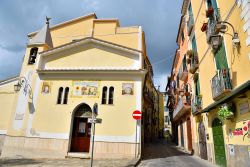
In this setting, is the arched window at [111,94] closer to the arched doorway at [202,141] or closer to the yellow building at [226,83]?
the yellow building at [226,83]

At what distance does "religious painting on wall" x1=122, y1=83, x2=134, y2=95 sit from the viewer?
13570mm

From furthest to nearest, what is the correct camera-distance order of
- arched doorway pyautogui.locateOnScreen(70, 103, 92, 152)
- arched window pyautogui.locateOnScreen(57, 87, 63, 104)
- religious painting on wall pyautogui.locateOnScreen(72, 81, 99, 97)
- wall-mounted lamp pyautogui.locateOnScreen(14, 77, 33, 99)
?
wall-mounted lamp pyautogui.locateOnScreen(14, 77, 33, 99)
arched window pyautogui.locateOnScreen(57, 87, 63, 104)
religious painting on wall pyautogui.locateOnScreen(72, 81, 99, 97)
arched doorway pyautogui.locateOnScreen(70, 103, 92, 152)

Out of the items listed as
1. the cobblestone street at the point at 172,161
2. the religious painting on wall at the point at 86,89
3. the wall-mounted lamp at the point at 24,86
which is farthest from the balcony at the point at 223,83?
the wall-mounted lamp at the point at 24,86

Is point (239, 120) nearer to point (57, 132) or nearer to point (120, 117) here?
point (120, 117)

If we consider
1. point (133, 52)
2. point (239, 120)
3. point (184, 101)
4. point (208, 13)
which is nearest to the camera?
point (239, 120)

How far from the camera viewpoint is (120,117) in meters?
13.1

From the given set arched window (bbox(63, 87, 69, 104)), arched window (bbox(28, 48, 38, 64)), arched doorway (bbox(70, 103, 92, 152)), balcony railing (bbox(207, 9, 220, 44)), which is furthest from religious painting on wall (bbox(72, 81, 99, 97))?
balcony railing (bbox(207, 9, 220, 44))

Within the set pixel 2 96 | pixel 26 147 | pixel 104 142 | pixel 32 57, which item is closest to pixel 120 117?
pixel 104 142

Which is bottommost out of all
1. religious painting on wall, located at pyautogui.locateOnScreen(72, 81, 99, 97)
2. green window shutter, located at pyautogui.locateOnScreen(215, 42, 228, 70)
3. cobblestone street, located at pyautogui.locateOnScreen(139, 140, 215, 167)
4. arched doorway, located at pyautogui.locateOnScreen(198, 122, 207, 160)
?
cobblestone street, located at pyautogui.locateOnScreen(139, 140, 215, 167)

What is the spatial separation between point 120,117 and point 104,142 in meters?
2.03

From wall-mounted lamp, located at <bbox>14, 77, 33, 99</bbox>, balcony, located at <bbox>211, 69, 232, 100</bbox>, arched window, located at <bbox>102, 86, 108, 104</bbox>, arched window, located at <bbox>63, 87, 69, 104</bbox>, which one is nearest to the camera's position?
balcony, located at <bbox>211, 69, 232, 100</bbox>

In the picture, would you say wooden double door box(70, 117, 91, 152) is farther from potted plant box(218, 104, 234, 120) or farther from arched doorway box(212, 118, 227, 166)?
potted plant box(218, 104, 234, 120)

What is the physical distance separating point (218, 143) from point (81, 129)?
9318mm

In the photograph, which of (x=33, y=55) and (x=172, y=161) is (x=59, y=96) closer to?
(x=33, y=55)
